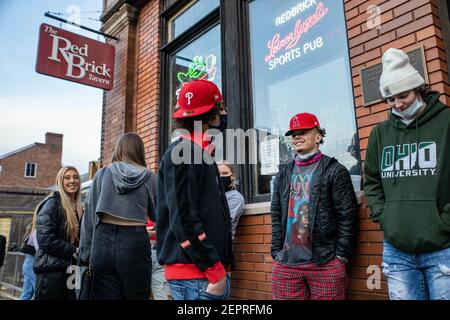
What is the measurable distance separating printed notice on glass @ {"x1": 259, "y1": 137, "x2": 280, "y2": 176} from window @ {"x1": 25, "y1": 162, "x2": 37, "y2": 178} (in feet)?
126

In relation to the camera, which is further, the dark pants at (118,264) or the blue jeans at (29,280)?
the blue jeans at (29,280)

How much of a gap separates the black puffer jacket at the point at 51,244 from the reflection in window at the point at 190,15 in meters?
3.29

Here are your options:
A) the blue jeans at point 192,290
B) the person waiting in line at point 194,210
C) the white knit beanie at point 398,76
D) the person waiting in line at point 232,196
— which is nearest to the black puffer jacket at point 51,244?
the person waiting in line at point 232,196

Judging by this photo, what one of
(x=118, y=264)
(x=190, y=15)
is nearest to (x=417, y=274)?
(x=118, y=264)

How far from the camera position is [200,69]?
5.10 meters

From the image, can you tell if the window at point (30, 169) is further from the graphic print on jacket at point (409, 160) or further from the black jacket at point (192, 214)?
the graphic print on jacket at point (409, 160)

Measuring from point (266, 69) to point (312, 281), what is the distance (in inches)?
98.1

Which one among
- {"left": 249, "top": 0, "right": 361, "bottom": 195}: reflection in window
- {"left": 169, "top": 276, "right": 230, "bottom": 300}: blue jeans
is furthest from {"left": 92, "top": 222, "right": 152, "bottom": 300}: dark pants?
{"left": 249, "top": 0, "right": 361, "bottom": 195}: reflection in window

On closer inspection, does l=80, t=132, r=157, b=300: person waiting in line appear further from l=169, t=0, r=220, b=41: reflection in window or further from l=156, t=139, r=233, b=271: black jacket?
l=169, t=0, r=220, b=41: reflection in window

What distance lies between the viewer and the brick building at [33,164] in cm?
3547

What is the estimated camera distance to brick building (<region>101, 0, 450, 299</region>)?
2771 mm

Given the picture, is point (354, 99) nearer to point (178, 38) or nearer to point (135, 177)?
point (135, 177)
